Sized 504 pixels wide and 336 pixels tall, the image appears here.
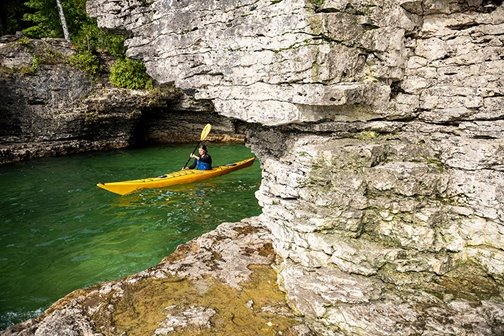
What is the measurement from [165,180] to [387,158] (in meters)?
8.59

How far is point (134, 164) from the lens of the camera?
675 inches

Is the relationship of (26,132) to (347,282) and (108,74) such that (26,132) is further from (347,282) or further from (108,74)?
(347,282)

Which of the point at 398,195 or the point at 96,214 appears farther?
the point at 96,214

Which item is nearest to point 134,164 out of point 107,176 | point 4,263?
point 107,176

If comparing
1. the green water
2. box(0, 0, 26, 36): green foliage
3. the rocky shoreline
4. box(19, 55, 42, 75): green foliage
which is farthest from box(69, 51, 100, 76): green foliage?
the rocky shoreline

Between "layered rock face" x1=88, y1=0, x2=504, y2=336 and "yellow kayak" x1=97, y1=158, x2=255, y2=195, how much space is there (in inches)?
294

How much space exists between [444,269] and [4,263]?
8582 millimetres

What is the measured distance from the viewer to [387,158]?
4.96 meters

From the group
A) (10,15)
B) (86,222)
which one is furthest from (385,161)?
(10,15)

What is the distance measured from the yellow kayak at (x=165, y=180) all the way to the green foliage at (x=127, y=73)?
26.0 ft

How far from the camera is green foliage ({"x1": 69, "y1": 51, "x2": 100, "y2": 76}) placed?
17.8 metres

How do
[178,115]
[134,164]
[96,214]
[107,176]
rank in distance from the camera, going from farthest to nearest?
1. [178,115]
2. [134,164]
3. [107,176]
4. [96,214]

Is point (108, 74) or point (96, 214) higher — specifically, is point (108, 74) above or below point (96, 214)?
above

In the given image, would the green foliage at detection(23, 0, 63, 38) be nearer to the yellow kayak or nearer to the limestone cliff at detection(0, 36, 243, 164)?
the limestone cliff at detection(0, 36, 243, 164)
